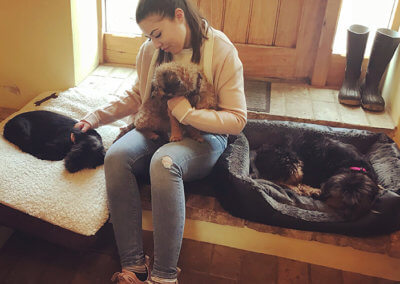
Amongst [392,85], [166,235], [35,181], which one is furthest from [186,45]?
[392,85]

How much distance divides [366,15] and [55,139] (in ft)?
6.07

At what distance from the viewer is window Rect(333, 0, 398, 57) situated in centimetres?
222

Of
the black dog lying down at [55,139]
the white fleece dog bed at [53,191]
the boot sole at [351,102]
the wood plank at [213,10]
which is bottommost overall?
the white fleece dog bed at [53,191]

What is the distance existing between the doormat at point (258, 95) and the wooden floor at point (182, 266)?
0.79 metres

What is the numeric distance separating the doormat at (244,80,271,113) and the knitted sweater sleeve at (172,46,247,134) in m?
0.65

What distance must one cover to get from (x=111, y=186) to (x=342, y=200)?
90 centimetres

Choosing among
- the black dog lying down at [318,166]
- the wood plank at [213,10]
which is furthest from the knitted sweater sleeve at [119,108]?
the wood plank at [213,10]

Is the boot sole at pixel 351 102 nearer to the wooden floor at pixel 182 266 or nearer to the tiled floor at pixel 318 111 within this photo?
the tiled floor at pixel 318 111

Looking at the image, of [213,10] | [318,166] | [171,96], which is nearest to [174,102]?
[171,96]

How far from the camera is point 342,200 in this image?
5.12ft

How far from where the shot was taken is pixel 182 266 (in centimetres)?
166

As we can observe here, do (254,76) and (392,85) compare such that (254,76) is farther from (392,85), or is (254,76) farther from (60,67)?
(60,67)

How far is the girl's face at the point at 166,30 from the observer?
1347 millimetres

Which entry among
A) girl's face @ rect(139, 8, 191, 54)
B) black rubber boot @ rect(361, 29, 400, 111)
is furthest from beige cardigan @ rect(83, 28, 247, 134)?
black rubber boot @ rect(361, 29, 400, 111)
